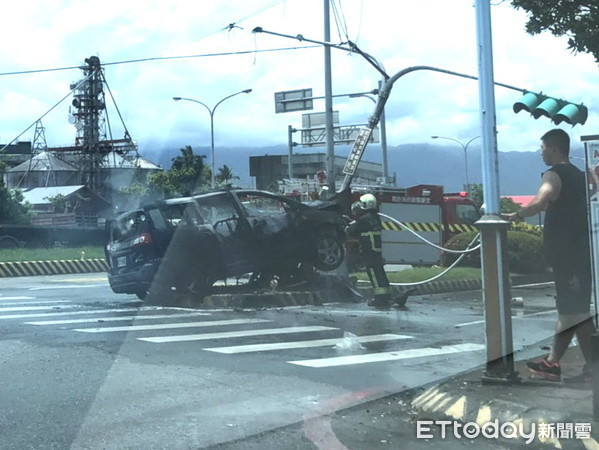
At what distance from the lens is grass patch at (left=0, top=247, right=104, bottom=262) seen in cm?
3216

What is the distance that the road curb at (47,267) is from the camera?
87.4 feet

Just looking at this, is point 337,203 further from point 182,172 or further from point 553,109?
point 553,109

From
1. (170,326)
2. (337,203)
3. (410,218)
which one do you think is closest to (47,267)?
(410,218)

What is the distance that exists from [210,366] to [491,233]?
126 inches

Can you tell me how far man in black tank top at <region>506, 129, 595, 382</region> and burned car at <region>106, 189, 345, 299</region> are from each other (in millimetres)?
7796

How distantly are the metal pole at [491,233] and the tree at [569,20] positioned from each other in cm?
165

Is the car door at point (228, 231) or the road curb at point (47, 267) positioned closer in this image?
the car door at point (228, 231)

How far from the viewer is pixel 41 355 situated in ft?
27.4

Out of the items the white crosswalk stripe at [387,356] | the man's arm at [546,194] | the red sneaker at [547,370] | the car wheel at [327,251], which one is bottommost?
the white crosswalk stripe at [387,356]

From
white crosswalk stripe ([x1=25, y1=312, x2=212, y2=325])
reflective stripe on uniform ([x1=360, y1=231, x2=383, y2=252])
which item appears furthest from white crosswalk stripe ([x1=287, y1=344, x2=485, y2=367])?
white crosswalk stripe ([x1=25, y1=312, x2=212, y2=325])

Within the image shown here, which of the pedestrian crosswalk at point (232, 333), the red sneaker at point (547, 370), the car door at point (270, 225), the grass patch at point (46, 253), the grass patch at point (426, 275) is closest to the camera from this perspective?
the red sneaker at point (547, 370)

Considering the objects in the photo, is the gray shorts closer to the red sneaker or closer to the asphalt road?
the red sneaker

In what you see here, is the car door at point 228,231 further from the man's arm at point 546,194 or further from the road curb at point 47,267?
the road curb at point 47,267

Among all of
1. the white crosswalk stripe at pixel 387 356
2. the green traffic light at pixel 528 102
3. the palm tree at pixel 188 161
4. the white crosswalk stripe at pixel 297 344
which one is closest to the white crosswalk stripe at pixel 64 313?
the white crosswalk stripe at pixel 297 344
